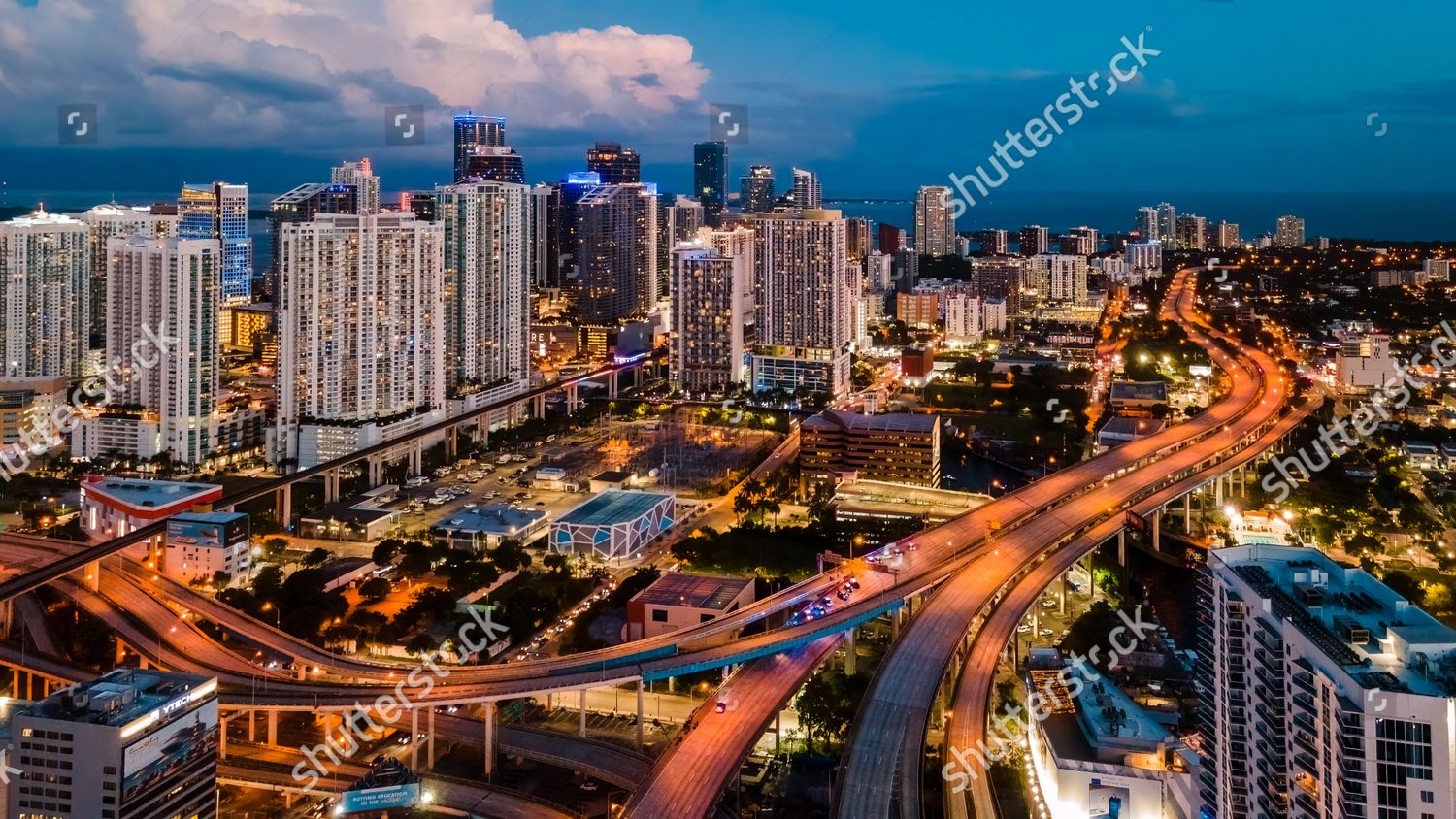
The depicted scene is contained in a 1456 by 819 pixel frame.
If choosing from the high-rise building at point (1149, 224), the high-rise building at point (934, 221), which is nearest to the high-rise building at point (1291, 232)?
the high-rise building at point (1149, 224)

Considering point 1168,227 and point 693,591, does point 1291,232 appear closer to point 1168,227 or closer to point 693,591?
point 1168,227

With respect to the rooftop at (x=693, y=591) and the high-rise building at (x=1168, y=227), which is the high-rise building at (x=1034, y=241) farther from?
the rooftop at (x=693, y=591)

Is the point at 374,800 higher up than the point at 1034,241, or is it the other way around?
the point at 1034,241

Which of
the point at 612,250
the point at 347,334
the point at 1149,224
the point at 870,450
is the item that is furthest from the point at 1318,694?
the point at 1149,224

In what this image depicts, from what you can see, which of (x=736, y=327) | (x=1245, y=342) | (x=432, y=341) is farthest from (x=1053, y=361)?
(x=432, y=341)

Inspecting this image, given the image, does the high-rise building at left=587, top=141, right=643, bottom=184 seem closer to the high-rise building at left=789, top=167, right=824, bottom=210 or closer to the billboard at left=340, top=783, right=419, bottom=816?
the high-rise building at left=789, top=167, right=824, bottom=210

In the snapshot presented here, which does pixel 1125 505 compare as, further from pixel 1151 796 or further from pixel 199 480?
pixel 199 480

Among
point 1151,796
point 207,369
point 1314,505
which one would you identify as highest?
point 207,369

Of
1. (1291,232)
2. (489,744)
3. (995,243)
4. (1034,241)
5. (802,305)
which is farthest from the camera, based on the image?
(995,243)
